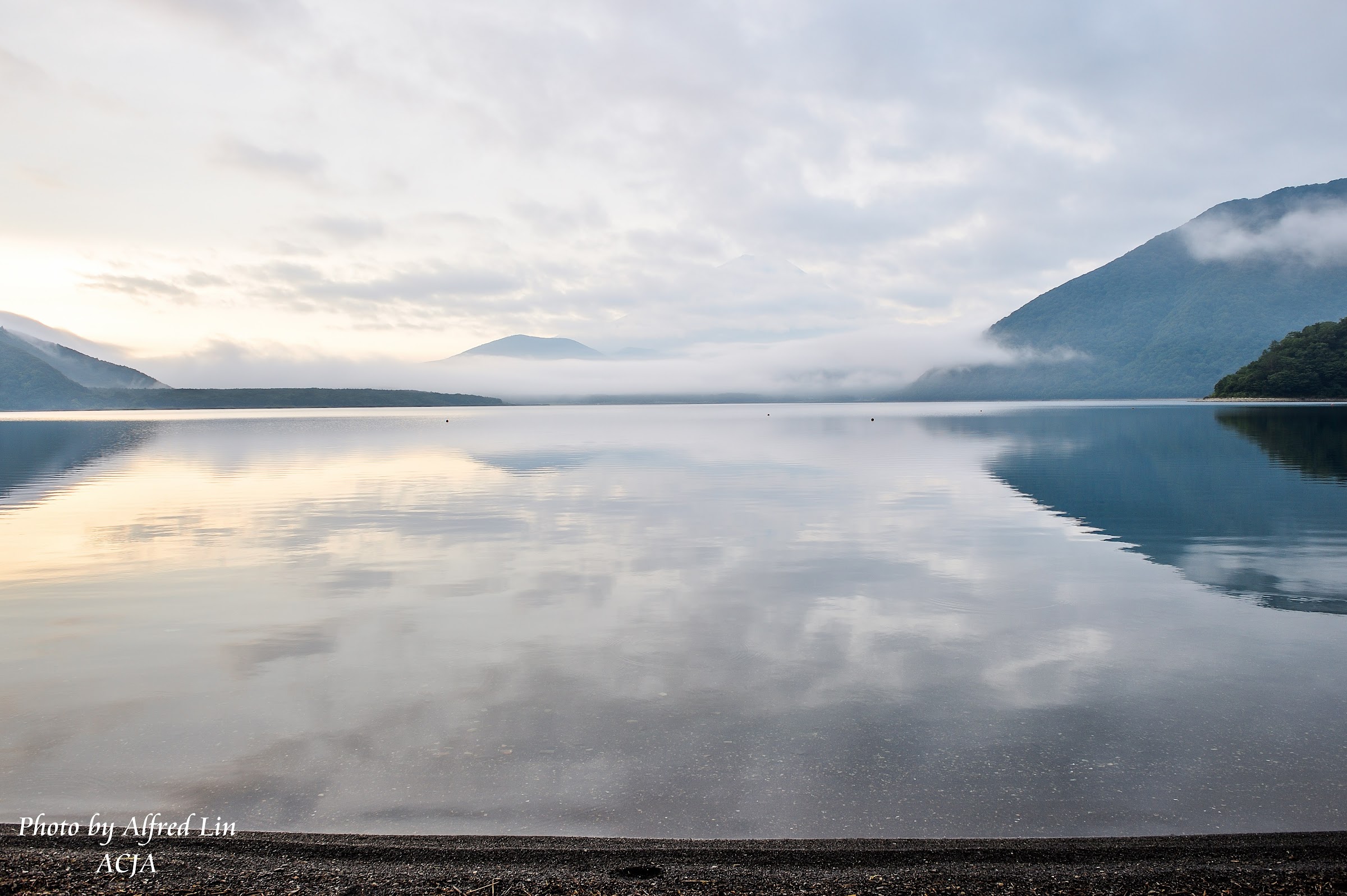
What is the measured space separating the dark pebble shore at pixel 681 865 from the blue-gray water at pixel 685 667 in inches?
23.1

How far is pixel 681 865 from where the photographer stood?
743 cm

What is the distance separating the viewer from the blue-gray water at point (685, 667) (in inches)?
357

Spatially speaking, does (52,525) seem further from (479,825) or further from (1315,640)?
(1315,640)

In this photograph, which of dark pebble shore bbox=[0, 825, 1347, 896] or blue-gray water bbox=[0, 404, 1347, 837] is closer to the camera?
dark pebble shore bbox=[0, 825, 1347, 896]

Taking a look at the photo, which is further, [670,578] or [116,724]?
[670,578]

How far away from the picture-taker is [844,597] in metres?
18.4

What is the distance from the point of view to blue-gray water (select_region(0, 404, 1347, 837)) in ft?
29.8

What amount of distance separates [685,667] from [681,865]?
20.1 ft

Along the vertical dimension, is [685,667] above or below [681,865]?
below

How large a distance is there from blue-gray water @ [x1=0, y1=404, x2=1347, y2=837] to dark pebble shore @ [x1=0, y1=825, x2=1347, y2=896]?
587 millimetres

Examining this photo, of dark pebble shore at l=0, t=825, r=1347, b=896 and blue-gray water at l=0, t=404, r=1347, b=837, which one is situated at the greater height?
dark pebble shore at l=0, t=825, r=1347, b=896

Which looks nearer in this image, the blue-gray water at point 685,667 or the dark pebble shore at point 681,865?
the dark pebble shore at point 681,865

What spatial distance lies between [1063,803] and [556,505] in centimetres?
2747

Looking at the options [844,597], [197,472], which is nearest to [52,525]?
[197,472]
